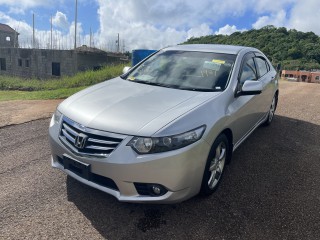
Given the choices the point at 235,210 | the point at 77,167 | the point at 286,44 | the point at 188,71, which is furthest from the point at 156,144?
the point at 286,44

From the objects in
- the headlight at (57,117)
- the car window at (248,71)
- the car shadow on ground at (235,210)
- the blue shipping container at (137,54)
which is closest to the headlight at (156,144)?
the car shadow on ground at (235,210)

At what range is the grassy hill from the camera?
30.1m

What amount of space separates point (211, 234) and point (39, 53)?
29.1m

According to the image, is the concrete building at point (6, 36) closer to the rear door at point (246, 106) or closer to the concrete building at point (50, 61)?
the concrete building at point (50, 61)

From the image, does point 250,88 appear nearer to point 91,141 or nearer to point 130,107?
point 130,107

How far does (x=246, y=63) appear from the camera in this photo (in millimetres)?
4168

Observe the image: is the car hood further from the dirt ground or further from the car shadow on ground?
the dirt ground

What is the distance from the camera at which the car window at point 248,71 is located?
392 centimetres

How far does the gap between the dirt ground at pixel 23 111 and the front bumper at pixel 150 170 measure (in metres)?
3.74

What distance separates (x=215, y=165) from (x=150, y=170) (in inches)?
37.5

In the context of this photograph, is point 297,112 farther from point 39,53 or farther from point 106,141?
point 39,53

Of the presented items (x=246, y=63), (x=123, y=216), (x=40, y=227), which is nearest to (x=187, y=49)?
(x=246, y=63)

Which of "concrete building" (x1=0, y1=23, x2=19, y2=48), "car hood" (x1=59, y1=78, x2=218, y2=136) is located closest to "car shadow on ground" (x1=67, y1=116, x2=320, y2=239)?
"car hood" (x1=59, y1=78, x2=218, y2=136)

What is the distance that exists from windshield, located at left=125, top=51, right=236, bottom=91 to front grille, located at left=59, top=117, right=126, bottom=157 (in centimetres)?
129
